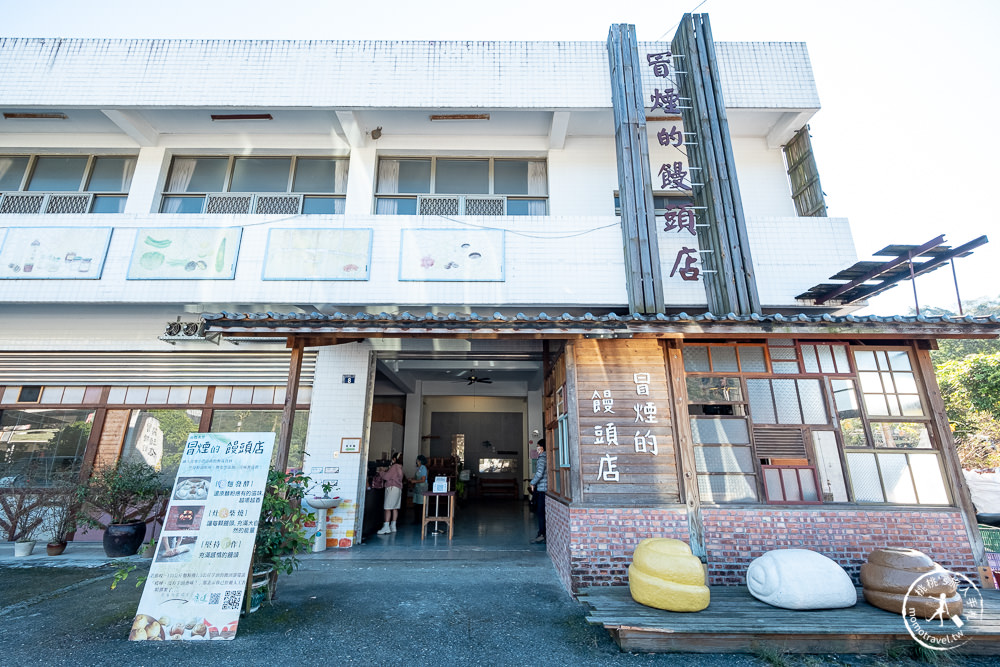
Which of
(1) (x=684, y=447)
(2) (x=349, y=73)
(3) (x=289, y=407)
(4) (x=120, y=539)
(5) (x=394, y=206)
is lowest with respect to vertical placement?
(4) (x=120, y=539)

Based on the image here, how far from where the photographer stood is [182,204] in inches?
342

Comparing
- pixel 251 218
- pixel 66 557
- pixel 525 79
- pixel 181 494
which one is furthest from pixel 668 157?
pixel 66 557

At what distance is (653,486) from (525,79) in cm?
725

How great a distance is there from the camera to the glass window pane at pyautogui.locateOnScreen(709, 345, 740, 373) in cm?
568

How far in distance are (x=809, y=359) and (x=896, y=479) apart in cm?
159

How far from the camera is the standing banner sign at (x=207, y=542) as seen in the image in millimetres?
3803

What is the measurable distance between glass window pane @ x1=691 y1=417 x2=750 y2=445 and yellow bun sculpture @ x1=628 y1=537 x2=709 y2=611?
4.99 feet

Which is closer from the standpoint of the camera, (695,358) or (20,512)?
(695,358)

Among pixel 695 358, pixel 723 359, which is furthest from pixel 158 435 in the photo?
pixel 723 359

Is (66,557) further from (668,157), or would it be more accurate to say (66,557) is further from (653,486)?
(668,157)

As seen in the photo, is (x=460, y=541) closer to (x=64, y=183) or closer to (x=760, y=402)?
(x=760, y=402)

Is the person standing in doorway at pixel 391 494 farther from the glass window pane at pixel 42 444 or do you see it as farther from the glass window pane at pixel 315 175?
the glass window pane at pixel 315 175

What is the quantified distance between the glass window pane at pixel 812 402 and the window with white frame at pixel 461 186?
5.10 m

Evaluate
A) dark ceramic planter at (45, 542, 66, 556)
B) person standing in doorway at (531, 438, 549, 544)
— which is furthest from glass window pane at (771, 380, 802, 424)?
dark ceramic planter at (45, 542, 66, 556)
